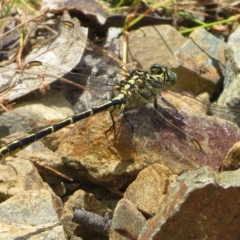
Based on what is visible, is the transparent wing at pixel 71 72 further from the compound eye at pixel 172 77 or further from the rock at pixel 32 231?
the rock at pixel 32 231

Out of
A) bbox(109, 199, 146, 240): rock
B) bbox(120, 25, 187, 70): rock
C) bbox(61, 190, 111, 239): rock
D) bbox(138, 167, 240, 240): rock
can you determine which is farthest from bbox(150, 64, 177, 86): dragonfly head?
bbox(138, 167, 240, 240): rock

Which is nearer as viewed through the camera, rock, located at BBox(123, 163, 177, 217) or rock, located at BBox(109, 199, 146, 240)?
rock, located at BBox(109, 199, 146, 240)

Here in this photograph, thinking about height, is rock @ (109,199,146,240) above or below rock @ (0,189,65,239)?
above

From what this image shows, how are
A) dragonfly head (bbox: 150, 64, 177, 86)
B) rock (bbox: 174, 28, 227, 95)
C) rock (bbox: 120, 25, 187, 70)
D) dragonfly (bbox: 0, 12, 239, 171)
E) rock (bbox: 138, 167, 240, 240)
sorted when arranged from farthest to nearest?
1. rock (bbox: 120, 25, 187, 70)
2. rock (bbox: 174, 28, 227, 95)
3. dragonfly head (bbox: 150, 64, 177, 86)
4. dragonfly (bbox: 0, 12, 239, 171)
5. rock (bbox: 138, 167, 240, 240)

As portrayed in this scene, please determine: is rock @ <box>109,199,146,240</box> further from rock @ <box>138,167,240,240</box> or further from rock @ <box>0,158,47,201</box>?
rock @ <box>0,158,47,201</box>

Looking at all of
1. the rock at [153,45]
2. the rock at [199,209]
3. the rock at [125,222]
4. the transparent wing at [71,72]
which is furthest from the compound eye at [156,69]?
the rock at [199,209]

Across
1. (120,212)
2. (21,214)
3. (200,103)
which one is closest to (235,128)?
(200,103)

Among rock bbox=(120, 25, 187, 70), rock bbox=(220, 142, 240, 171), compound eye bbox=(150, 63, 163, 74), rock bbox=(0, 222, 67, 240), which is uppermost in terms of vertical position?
rock bbox=(220, 142, 240, 171)
